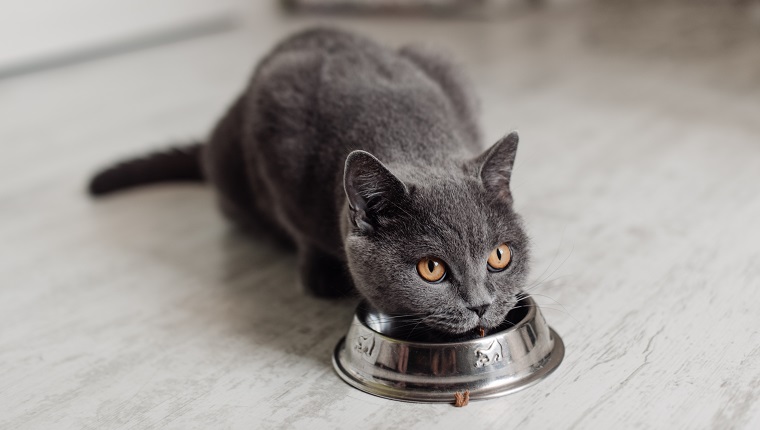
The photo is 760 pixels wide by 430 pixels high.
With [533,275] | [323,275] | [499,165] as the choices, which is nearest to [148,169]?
[323,275]

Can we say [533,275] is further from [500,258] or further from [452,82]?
[452,82]

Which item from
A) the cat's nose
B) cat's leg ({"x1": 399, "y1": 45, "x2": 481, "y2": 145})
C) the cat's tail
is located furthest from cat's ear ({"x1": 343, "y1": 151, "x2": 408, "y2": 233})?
the cat's tail

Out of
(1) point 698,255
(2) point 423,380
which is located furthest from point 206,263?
(1) point 698,255

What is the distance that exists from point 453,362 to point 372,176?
0.33 meters

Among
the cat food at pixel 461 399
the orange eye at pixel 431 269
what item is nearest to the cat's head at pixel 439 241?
the orange eye at pixel 431 269

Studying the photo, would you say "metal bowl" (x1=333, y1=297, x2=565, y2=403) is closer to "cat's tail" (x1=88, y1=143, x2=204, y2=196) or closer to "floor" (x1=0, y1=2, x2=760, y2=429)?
"floor" (x1=0, y1=2, x2=760, y2=429)

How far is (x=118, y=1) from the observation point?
4.74m

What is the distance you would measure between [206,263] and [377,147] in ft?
2.14

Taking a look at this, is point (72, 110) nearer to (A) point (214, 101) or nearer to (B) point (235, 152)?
(A) point (214, 101)

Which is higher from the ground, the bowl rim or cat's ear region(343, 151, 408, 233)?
cat's ear region(343, 151, 408, 233)

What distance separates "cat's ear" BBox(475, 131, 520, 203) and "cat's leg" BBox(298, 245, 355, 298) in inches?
17.4

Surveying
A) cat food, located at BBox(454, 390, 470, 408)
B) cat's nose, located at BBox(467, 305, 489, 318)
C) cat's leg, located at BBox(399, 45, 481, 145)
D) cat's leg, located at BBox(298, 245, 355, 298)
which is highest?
cat's leg, located at BBox(399, 45, 481, 145)

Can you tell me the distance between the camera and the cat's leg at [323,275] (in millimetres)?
1750

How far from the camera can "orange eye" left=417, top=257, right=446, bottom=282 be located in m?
1.31
